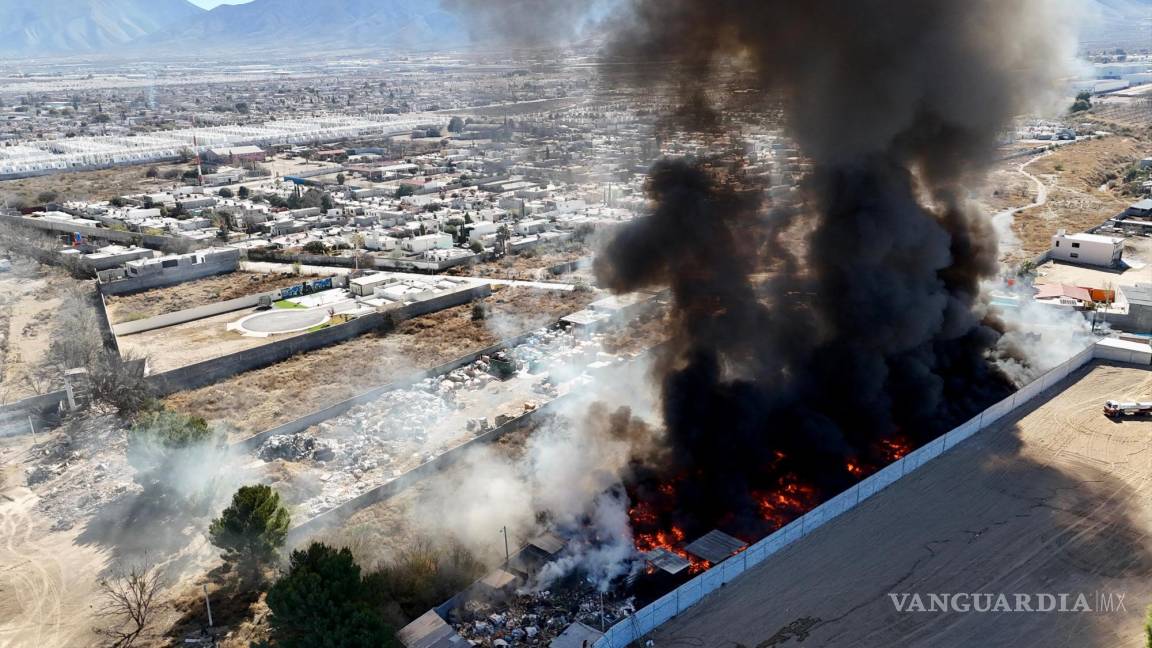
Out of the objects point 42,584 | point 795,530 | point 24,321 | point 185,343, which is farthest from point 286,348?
point 795,530

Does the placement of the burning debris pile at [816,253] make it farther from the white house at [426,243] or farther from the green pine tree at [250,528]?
the white house at [426,243]

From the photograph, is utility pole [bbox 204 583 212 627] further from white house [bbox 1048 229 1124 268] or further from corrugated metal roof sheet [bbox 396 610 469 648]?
white house [bbox 1048 229 1124 268]

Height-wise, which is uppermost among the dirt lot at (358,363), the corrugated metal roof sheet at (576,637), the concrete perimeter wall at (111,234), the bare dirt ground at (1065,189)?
the concrete perimeter wall at (111,234)

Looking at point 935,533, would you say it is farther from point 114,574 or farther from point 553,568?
point 114,574

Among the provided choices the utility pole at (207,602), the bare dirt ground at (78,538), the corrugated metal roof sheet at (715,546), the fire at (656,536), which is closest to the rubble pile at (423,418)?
the bare dirt ground at (78,538)

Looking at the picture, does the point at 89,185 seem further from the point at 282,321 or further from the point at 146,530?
the point at 146,530

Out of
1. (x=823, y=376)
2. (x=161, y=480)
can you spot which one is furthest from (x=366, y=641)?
(x=823, y=376)
